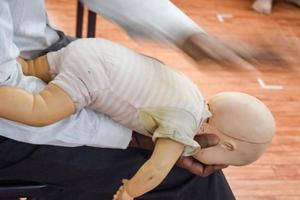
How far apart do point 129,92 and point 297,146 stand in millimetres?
1096

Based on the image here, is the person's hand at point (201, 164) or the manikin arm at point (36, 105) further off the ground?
the manikin arm at point (36, 105)

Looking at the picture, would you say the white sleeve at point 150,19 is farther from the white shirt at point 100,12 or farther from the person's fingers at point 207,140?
the person's fingers at point 207,140

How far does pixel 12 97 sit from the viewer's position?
0.90 meters

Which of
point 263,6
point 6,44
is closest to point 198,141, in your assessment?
point 6,44

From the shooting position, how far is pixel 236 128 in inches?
42.1

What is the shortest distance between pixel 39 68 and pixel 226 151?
35 centimetres

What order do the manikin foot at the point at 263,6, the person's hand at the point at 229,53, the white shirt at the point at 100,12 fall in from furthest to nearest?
the manikin foot at the point at 263,6
the white shirt at the point at 100,12
the person's hand at the point at 229,53

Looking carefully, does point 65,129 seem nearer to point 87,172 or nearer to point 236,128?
point 87,172

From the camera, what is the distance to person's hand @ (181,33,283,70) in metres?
0.83

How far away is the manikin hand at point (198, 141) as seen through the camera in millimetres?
1071

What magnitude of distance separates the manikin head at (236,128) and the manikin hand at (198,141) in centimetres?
1

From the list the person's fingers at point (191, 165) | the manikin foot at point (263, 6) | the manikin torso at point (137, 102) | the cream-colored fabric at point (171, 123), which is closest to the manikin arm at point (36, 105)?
the manikin torso at point (137, 102)

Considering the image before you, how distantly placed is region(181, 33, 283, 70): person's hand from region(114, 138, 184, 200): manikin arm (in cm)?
18

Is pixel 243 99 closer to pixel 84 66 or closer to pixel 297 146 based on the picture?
pixel 84 66
